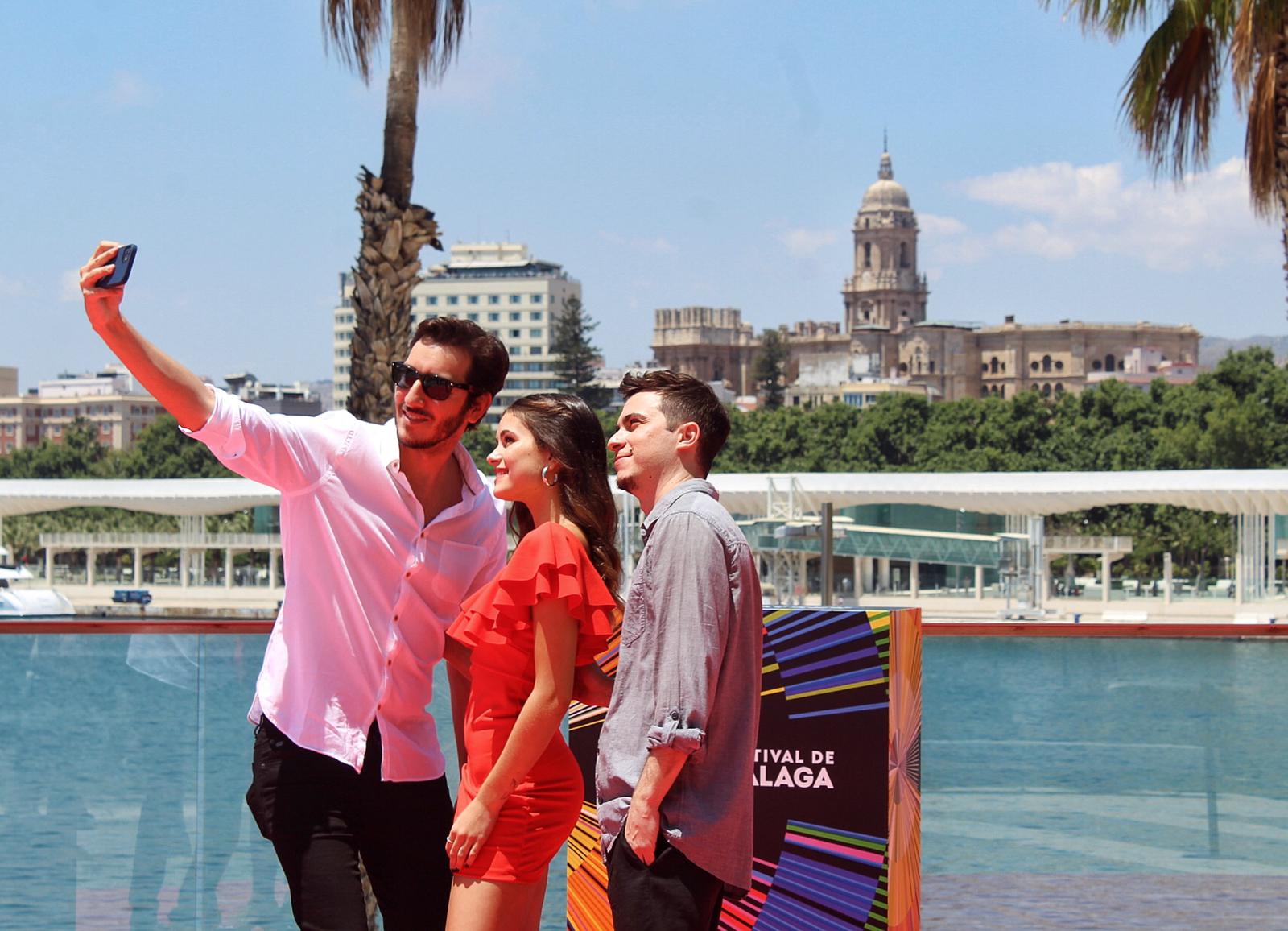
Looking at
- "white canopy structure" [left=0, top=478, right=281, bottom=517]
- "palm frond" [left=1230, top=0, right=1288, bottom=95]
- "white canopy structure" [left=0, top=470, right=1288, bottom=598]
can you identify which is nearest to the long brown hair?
"palm frond" [left=1230, top=0, right=1288, bottom=95]

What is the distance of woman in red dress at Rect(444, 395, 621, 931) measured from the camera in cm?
251

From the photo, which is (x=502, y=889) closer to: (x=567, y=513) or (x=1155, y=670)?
(x=567, y=513)

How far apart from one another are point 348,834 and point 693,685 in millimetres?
610

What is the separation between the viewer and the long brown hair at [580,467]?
106 inches

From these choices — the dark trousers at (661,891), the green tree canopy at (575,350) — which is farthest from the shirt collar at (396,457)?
the green tree canopy at (575,350)

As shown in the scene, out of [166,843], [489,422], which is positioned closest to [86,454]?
[489,422]

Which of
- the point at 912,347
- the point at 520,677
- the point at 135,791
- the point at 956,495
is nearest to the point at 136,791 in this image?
the point at 135,791

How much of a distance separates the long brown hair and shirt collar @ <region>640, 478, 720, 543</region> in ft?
0.41

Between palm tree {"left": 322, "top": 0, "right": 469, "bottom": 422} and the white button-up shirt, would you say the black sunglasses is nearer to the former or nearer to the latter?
the white button-up shirt

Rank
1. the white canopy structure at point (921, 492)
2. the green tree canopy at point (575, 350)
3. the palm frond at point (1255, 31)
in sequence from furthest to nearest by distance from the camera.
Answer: the green tree canopy at point (575, 350) < the white canopy structure at point (921, 492) < the palm frond at point (1255, 31)

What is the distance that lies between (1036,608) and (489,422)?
79.8 metres

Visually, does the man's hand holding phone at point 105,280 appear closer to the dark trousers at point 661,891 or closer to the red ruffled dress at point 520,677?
the red ruffled dress at point 520,677

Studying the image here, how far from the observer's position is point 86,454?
101000mm

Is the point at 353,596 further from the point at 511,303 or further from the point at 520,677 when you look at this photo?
the point at 511,303
